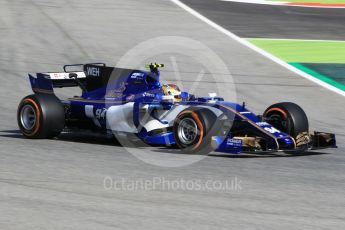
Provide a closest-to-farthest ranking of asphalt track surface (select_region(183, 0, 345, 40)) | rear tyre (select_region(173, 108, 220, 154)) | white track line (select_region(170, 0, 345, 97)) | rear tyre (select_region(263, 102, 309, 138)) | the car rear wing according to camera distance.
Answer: rear tyre (select_region(173, 108, 220, 154)) → rear tyre (select_region(263, 102, 309, 138)) → the car rear wing → white track line (select_region(170, 0, 345, 97)) → asphalt track surface (select_region(183, 0, 345, 40))

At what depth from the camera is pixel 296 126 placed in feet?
40.8

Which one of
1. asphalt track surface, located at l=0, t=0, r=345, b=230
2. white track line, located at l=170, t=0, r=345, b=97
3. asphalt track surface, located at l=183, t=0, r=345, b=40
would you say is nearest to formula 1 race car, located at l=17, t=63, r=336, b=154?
asphalt track surface, located at l=0, t=0, r=345, b=230

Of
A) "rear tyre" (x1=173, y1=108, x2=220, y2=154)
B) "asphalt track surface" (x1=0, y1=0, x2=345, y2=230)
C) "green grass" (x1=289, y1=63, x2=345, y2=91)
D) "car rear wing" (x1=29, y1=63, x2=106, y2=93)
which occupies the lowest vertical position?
"asphalt track surface" (x1=0, y1=0, x2=345, y2=230)

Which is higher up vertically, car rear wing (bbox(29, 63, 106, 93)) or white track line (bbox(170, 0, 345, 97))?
white track line (bbox(170, 0, 345, 97))

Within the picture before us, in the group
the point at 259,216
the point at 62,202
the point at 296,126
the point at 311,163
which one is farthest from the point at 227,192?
the point at 296,126

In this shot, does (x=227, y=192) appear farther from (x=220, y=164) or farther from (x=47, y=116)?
(x=47, y=116)

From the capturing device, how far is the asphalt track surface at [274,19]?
86.6 ft

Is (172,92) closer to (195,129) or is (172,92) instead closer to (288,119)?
(195,129)

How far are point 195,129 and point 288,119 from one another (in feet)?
5.28

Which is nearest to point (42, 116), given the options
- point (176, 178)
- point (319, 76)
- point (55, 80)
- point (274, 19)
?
point (55, 80)

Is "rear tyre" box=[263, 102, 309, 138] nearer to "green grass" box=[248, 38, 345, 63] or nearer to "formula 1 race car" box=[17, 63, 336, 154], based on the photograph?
"formula 1 race car" box=[17, 63, 336, 154]

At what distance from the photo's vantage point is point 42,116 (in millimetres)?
12742

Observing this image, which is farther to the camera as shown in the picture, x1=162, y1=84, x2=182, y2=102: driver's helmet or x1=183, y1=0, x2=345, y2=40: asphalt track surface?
x1=183, y1=0, x2=345, y2=40: asphalt track surface

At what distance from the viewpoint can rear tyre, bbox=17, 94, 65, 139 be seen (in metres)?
12.8
